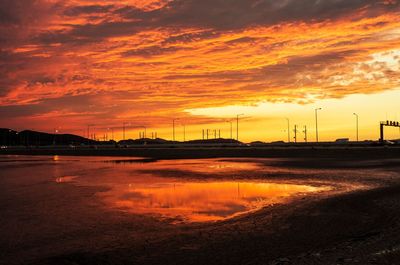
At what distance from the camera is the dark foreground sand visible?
500 inches

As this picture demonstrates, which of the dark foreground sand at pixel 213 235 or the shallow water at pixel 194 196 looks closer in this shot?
the dark foreground sand at pixel 213 235

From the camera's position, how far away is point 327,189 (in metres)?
28.7

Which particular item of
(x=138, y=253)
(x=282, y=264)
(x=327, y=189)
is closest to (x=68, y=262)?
(x=138, y=253)

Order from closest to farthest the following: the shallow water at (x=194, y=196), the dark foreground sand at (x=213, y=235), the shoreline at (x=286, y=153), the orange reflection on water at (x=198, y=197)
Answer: the dark foreground sand at (x=213, y=235)
the orange reflection on water at (x=198, y=197)
the shallow water at (x=194, y=196)
the shoreline at (x=286, y=153)

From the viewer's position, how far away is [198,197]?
2617 cm

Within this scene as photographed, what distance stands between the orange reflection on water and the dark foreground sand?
1358 mm

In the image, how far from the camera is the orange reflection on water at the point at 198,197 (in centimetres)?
2100

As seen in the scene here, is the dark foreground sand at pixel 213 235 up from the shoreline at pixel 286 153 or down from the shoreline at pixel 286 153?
down

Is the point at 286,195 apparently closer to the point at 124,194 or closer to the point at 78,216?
the point at 124,194

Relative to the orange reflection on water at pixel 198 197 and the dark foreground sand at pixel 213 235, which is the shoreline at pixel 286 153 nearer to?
the orange reflection on water at pixel 198 197

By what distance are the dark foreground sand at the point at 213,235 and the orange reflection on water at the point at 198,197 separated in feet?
4.45

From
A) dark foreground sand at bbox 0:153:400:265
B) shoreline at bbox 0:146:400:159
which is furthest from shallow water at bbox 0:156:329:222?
shoreline at bbox 0:146:400:159

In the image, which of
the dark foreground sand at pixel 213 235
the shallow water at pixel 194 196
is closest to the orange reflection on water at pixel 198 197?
the shallow water at pixel 194 196

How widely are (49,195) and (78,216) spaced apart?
28.5ft
